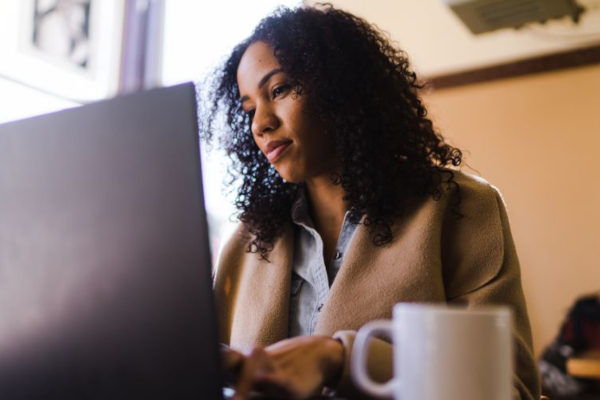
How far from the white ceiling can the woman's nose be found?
5.29 feet

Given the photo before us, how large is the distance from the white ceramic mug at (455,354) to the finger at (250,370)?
0.12 meters

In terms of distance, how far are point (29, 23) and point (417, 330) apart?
182 centimetres

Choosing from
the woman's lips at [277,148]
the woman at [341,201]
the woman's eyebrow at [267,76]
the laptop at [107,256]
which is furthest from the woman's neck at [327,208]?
the laptop at [107,256]

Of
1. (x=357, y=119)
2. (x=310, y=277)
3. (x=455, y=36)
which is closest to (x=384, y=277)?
(x=310, y=277)

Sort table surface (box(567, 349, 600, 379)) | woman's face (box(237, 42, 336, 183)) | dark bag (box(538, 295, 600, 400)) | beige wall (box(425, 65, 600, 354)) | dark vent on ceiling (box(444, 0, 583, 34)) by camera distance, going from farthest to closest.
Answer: beige wall (box(425, 65, 600, 354))
dark vent on ceiling (box(444, 0, 583, 34))
dark bag (box(538, 295, 600, 400))
table surface (box(567, 349, 600, 379))
woman's face (box(237, 42, 336, 183))

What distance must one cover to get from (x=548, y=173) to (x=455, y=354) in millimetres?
2259

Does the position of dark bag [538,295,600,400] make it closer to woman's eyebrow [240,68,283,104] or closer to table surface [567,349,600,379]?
table surface [567,349,600,379]

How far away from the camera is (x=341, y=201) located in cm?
116

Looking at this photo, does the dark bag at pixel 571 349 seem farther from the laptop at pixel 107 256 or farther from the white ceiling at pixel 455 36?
the laptop at pixel 107 256

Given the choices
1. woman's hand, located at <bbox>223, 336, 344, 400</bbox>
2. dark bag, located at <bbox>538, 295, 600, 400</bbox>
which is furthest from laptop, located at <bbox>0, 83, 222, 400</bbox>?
dark bag, located at <bbox>538, 295, 600, 400</bbox>

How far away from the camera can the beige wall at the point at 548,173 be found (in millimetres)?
2414

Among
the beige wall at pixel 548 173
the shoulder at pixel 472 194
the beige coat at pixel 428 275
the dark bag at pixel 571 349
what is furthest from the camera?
the beige wall at pixel 548 173

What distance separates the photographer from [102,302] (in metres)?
0.47

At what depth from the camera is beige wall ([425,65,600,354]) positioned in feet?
7.92
